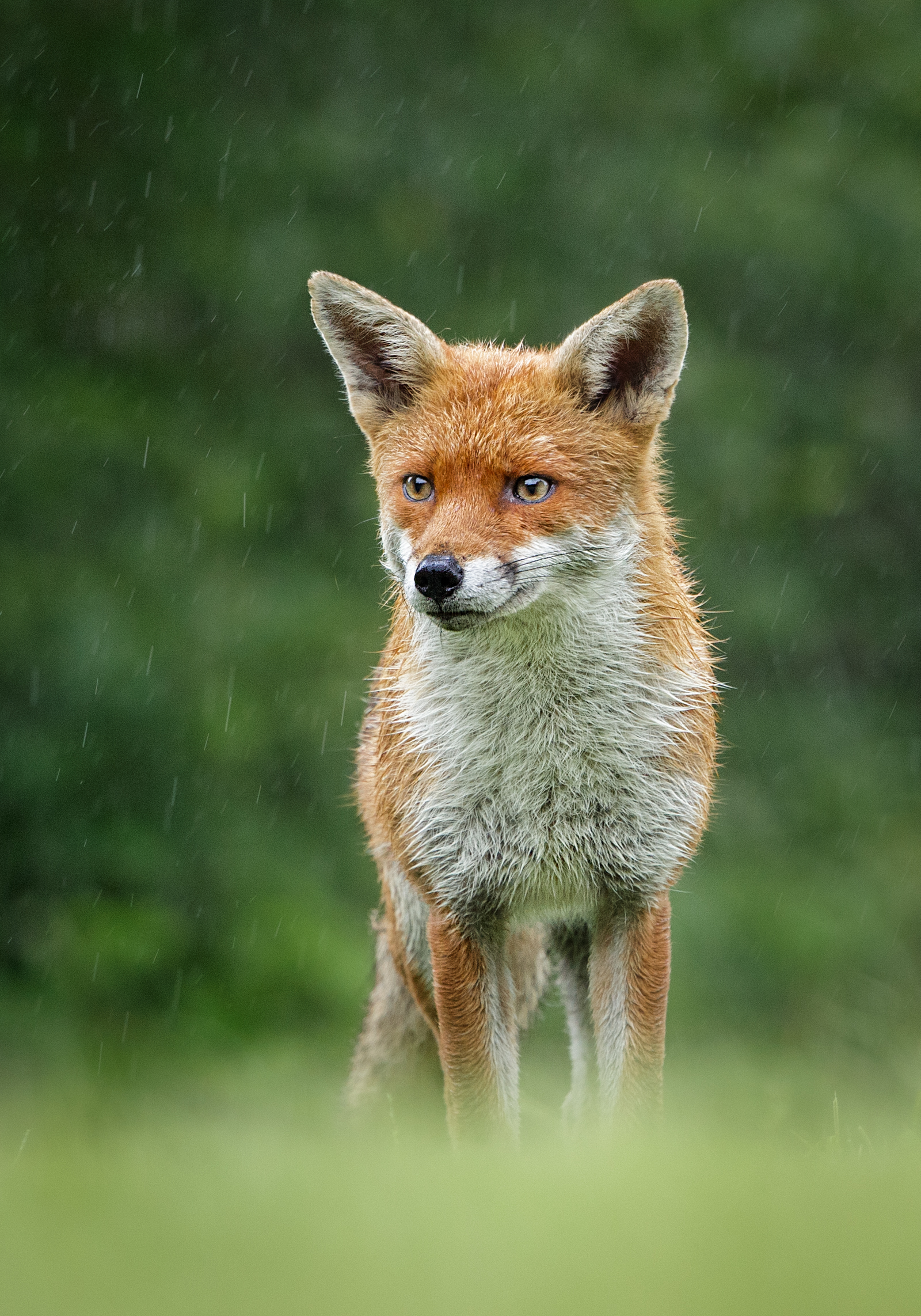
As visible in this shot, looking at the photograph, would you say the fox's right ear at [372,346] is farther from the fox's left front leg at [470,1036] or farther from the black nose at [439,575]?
the fox's left front leg at [470,1036]

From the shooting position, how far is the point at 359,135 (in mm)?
10641

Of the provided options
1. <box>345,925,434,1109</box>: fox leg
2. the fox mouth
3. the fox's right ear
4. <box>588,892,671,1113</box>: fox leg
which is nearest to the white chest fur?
<box>588,892,671,1113</box>: fox leg

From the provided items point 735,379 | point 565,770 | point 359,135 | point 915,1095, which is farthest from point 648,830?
point 359,135

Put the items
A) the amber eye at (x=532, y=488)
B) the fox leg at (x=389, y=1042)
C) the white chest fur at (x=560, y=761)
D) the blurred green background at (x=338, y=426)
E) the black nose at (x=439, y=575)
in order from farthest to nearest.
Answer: the blurred green background at (x=338, y=426) < the fox leg at (x=389, y=1042) < the white chest fur at (x=560, y=761) < the amber eye at (x=532, y=488) < the black nose at (x=439, y=575)

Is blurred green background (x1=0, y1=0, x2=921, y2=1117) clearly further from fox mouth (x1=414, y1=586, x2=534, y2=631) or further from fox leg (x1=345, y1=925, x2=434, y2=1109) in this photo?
fox mouth (x1=414, y1=586, x2=534, y2=631)

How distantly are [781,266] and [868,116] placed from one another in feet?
4.72

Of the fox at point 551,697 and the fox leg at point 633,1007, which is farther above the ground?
the fox at point 551,697

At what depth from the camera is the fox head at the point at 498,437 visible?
12.8 feet

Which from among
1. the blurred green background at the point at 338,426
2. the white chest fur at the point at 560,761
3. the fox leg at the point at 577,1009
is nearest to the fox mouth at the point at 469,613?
the white chest fur at the point at 560,761

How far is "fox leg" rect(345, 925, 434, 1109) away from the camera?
5.38 metres

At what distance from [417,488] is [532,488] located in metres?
0.35

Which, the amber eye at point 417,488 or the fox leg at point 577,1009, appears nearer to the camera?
the amber eye at point 417,488

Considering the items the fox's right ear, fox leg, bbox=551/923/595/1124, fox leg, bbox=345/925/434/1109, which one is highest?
the fox's right ear

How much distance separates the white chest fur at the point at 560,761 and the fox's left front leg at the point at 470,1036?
14cm
